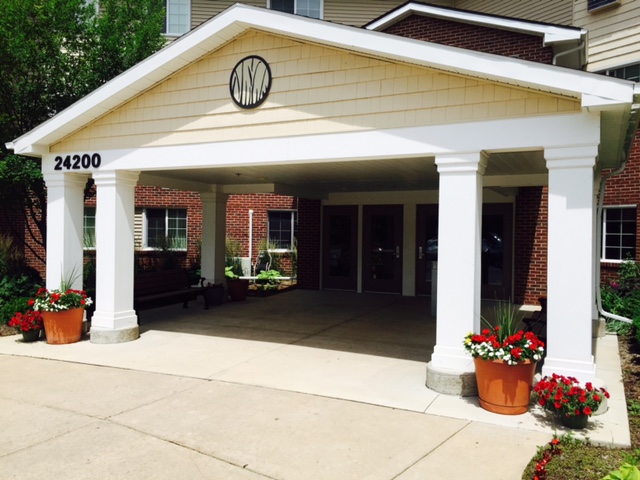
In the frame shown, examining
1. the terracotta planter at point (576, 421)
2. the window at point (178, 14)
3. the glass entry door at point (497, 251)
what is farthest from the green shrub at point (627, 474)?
the window at point (178, 14)

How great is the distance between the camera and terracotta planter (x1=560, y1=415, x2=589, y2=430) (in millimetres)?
4938

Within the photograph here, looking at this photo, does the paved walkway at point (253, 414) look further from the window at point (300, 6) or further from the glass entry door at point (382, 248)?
the window at point (300, 6)

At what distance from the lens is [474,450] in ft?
15.0

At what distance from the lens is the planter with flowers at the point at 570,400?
4.89 metres

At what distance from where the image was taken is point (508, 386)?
5.41m

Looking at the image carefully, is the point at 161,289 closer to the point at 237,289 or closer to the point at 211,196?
the point at 237,289

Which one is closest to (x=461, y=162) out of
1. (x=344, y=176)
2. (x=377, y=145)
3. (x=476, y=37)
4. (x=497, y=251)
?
(x=377, y=145)

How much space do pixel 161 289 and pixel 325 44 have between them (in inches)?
268

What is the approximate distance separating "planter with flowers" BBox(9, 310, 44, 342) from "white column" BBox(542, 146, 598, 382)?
7.68 m

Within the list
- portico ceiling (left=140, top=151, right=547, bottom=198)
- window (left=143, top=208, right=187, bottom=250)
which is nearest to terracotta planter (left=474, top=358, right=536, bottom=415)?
portico ceiling (left=140, top=151, right=547, bottom=198)

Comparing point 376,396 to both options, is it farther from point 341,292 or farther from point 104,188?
point 341,292

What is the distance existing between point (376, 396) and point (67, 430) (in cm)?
317

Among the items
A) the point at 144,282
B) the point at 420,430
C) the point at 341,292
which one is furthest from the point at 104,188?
the point at 341,292

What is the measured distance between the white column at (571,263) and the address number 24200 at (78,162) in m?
6.83
